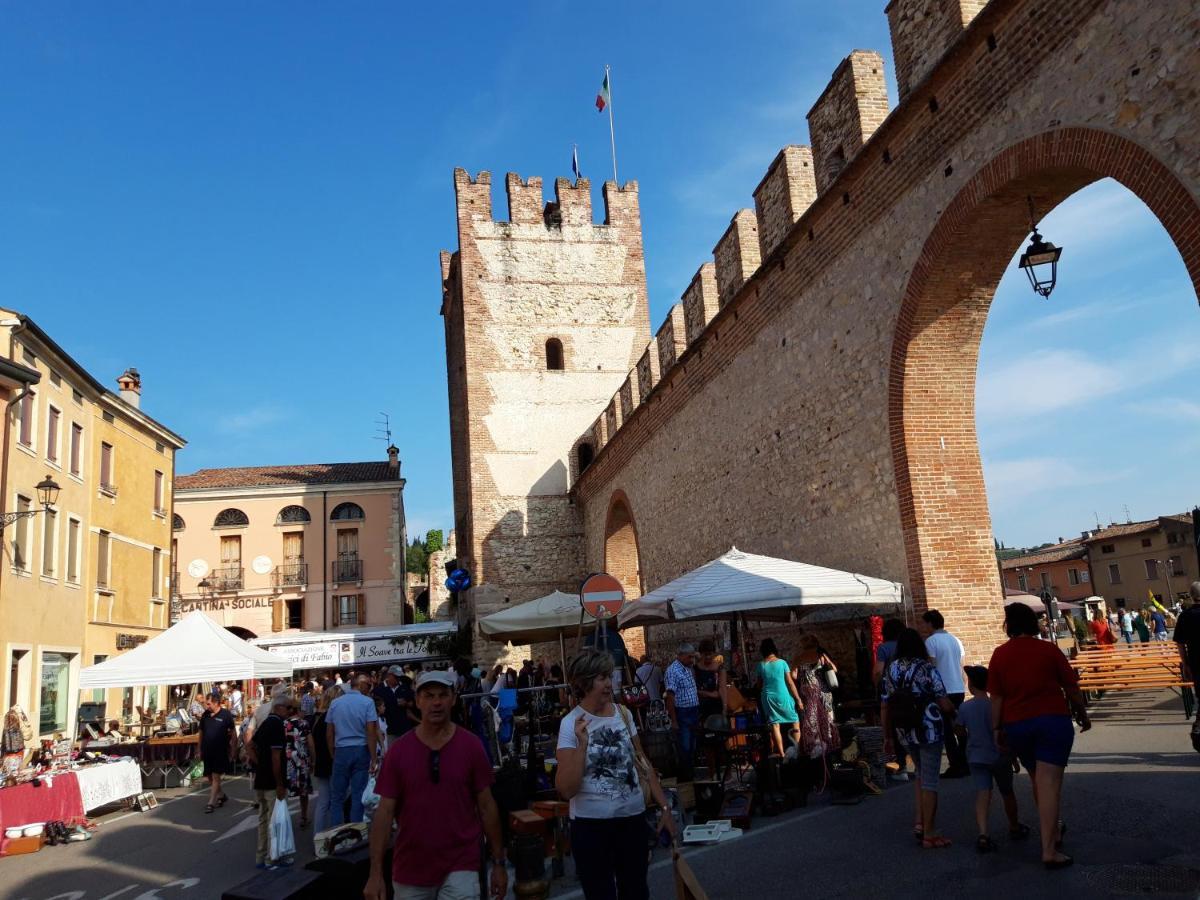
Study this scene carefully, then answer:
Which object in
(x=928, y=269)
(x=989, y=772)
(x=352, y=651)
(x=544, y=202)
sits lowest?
(x=989, y=772)

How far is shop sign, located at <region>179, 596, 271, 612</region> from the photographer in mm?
32688

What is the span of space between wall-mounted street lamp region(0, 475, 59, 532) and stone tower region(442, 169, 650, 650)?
36.0 ft

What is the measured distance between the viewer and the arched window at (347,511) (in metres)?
34.9

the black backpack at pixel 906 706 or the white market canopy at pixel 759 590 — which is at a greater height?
the white market canopy at pixel 759 590

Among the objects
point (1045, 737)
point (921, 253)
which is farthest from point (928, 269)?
point (1045, 737)

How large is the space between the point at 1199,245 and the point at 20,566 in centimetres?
1791

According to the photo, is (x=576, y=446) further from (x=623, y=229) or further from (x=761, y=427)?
(x=761, y=427)

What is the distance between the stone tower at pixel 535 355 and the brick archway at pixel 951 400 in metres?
16.7

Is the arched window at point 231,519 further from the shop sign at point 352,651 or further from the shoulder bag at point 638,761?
the shoulder bag at point 638,761

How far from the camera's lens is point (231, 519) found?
1359 inches

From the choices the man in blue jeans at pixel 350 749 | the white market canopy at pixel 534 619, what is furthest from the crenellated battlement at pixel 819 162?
the man in blue jeans at pixel 350 749

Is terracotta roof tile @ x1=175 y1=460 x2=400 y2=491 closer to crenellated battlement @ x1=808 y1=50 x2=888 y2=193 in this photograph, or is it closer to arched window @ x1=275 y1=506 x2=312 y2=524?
arched window @ x1=275 y1=506 x2=312 y2=524

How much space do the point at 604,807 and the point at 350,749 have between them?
4779 millimetres

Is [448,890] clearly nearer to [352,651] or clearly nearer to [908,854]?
[908,854]
